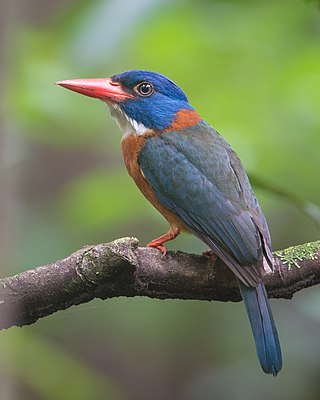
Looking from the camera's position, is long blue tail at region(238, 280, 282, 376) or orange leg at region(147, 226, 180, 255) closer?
long blue tail at region(238, 280, 282, 376)

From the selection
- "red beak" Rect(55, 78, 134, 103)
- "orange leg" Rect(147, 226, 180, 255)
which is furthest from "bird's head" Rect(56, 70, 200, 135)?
"orange leg" Rect(147, 226, 180, 255)

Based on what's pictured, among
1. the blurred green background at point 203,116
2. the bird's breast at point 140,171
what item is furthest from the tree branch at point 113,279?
the blurred green background at point 203,116

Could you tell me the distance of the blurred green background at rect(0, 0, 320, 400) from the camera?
11.0ft

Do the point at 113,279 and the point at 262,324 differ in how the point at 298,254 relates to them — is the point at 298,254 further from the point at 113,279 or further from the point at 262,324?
the point at 113,279

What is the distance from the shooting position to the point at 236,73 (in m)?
4.42

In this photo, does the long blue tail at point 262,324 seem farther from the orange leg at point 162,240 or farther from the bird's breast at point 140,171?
the bird's breast at point 140,171

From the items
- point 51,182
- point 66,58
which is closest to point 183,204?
point 66,58

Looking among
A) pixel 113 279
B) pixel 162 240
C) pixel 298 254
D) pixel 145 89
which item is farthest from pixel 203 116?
pixel 113 279

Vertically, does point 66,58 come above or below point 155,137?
above

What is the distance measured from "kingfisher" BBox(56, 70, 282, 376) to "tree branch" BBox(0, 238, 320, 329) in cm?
12

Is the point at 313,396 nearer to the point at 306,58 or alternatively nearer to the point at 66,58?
the point at 306,58

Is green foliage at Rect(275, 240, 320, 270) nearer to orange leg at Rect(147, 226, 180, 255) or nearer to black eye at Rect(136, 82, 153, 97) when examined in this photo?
orange leg at Rect(147, 226, 180, 255)

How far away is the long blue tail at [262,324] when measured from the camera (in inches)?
106

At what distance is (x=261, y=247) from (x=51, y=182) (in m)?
3.85
